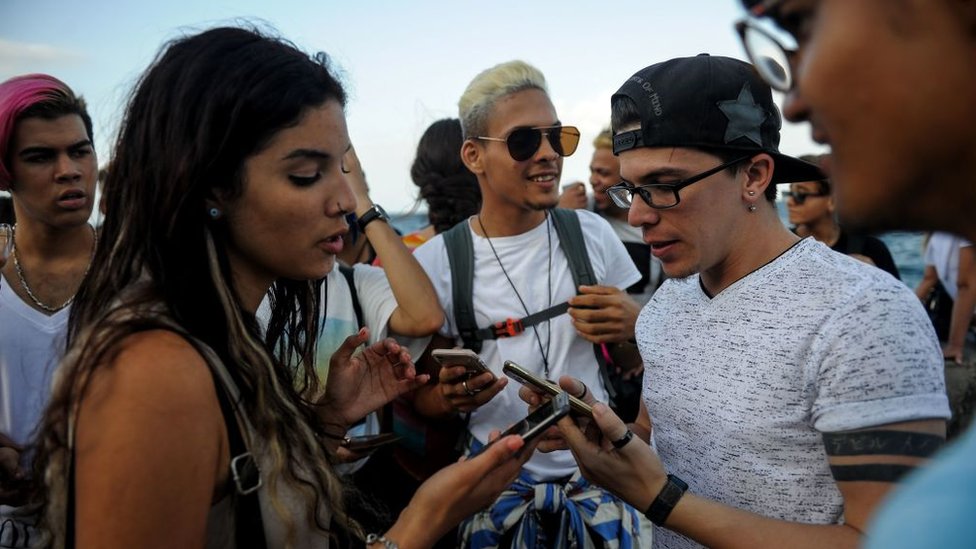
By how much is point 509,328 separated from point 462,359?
2.53 feet

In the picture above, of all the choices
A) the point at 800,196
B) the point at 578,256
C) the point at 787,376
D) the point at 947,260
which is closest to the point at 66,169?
the point at 578,256

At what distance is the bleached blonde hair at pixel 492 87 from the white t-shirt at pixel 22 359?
2.15m

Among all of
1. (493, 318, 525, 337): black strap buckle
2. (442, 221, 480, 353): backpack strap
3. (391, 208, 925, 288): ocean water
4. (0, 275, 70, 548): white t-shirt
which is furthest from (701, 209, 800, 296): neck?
(391, 208, 925, 288): ocean water

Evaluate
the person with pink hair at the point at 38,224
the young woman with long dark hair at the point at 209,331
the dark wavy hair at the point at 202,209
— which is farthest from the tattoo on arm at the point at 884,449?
the person with pink hair at the point at 38,224

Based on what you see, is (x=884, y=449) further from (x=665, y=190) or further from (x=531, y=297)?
(x=531, y=297)

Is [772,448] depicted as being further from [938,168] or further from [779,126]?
[938,168]

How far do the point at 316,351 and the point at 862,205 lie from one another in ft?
8.57

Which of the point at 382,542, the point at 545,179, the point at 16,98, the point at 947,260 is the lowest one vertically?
the point at 947,260

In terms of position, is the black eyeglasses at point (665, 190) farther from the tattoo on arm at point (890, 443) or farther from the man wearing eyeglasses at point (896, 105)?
the man wearing eyeglasses at point (896, 105)

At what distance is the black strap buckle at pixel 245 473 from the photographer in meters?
1.60

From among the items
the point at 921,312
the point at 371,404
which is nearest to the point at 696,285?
the point at 921,312

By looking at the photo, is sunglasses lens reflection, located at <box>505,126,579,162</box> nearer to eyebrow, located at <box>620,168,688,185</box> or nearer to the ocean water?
eyebrow, located at <box>620,168,688,185</box>

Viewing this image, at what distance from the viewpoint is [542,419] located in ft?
6.80

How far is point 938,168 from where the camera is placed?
92 cm
